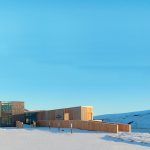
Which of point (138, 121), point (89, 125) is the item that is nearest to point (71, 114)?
point (89, 125)

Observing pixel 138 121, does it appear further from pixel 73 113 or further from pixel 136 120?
pixel 73 113

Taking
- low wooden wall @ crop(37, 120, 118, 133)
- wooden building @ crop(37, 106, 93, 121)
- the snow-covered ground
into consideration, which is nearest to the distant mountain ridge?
the snow-covered ground

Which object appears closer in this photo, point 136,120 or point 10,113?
point 10,113

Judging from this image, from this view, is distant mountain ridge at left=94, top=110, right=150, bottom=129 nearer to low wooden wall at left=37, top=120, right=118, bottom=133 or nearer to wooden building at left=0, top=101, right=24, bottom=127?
wooden building at left=0, top=101, right=24, bottom=127

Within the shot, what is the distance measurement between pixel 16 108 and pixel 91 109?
65.9 feet

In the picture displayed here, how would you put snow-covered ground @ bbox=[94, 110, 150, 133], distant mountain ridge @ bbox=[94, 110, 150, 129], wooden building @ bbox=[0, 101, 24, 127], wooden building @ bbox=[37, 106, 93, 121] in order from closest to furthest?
wooden building @ bbox=[37, 106, 93, 121] < wooden building @ bbox=[0, 101, 24, 127] < snow-covered ground @ bbox=[94, 110, 150, 133] < distant mountain ridge @ bbox=[94, 110, 150, 129]

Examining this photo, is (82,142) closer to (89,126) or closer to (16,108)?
(89,126)

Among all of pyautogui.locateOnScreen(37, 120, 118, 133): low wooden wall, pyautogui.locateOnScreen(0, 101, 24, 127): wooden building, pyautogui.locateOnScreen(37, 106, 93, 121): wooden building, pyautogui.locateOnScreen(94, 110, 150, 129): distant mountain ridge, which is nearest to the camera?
pyautogui.locateOnScreen(37, 120, 118, 133): low wooden wall

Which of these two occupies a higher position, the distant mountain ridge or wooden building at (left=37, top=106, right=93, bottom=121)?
wooden building at (left=37, top=106, right=93, bottom=121)

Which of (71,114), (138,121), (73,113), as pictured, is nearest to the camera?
(73,113)

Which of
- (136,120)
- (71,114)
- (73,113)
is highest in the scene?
(73,113)

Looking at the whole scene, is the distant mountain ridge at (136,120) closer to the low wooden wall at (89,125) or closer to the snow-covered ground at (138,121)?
the snow-covered ground at (138,121)

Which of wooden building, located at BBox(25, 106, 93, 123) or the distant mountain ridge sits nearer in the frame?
wooden building, located at BBox(25, 106, 93, 123)

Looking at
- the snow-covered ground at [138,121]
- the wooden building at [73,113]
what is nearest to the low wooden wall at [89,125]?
the wooden building at [73,113]
